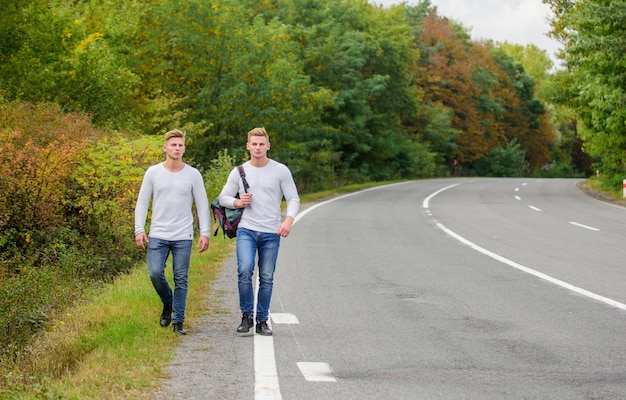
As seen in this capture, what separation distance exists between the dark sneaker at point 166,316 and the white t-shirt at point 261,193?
999 mm

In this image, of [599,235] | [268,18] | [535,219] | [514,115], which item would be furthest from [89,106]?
[514,115]

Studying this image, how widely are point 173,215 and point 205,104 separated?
26.1 meters

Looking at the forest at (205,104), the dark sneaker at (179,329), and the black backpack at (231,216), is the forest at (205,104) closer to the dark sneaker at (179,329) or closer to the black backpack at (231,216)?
the dark sneaker at (179,329)

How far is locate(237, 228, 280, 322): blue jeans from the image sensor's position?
7723 millimetres

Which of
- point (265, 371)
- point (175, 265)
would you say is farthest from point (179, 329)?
point (265, 371)

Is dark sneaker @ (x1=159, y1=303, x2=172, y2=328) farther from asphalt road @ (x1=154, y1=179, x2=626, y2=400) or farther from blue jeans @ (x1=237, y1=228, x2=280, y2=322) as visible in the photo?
blue jeans @ (x1=237, y1=228, x2=280, y2=322)

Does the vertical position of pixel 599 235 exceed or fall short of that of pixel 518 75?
it falls short

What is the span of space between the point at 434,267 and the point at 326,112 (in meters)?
35.2

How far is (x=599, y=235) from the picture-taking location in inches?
732

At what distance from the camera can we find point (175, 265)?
25.7ft

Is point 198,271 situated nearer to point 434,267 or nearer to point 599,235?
point 434,267

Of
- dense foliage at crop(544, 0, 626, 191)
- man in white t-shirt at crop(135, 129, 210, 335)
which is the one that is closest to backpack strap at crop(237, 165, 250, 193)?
man in white t-shirt at crop(135, 129, 210, 335)

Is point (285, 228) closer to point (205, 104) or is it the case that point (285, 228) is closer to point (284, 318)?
point (284, 318)

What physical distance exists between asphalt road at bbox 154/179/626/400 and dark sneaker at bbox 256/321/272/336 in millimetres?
89
